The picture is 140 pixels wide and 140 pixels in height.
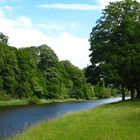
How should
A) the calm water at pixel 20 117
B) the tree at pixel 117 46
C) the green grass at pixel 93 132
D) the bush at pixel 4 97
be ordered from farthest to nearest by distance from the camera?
the bush at pixel 4 97, the tree at pixel 117 46, the calm water at pixel 20 117, the green grass at pixel 93 132

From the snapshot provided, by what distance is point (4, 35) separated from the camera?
443 feet

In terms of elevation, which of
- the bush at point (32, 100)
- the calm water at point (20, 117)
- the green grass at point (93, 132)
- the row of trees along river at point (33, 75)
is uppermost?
the row of trees along river at point (33, 75)

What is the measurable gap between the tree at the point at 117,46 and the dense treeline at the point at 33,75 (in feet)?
150

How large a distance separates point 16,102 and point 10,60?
11.4 meters

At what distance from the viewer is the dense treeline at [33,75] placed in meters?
107

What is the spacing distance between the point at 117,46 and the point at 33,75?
61.6 meters

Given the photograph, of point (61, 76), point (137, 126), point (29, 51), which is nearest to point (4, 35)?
point (29, 51)

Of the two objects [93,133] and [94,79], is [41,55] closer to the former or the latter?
[94,79]

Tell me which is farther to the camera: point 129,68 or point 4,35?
point 4,35

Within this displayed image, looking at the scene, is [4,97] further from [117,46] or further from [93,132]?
[93,132]

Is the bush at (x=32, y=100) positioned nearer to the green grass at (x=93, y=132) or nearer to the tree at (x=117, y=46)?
the tree at (x=117, y=46)

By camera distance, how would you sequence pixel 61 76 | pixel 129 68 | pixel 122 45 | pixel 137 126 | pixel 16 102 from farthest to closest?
pixel 61 76 → pixel 16 102 → pixel 122 45 → pixel 129 68 → pixel 137 126

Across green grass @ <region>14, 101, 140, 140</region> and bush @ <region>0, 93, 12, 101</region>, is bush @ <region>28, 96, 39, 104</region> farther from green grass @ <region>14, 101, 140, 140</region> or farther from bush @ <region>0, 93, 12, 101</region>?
green grass @ <region>14, 101, 140, 140</region>

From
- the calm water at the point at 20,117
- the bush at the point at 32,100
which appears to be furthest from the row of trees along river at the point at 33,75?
the calm water at the point at 20,117
